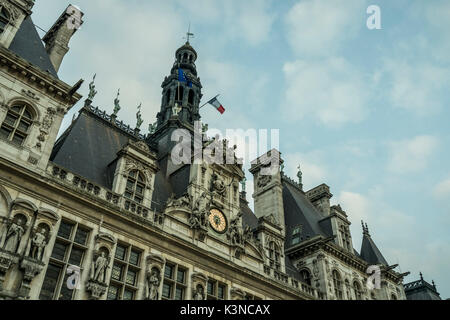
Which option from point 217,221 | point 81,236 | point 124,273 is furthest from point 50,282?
point 217,221

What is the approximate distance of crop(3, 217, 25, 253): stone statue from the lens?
17.5 m

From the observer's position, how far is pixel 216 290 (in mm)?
25281

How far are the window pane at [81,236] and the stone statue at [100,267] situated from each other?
1.12 meters

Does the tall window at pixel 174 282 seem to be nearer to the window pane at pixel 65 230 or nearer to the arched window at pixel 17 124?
the window pane at pixel 65 230

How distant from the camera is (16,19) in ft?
77.8

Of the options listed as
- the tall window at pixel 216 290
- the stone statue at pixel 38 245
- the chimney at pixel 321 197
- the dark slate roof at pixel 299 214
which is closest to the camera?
the stone statue at pixel 38 245

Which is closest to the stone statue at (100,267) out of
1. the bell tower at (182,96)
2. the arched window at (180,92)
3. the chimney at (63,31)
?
the chimney at (63,31)

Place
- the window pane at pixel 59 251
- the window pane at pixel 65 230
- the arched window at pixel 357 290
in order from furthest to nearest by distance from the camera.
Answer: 1. the arched window at pixel 357 290
2. the window pane at pixel 65 230
3. the window pane at pixel 59 251

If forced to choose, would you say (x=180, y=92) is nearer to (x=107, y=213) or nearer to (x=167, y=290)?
(x=107, y=213)

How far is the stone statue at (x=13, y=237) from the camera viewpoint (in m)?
17.5

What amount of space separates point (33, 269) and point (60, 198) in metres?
3.92

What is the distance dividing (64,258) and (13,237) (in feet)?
8.66
